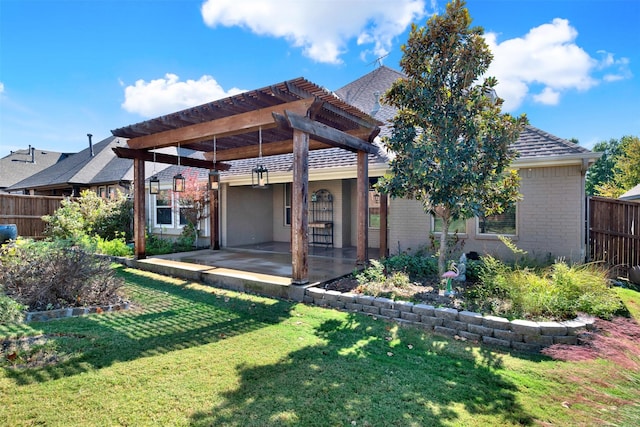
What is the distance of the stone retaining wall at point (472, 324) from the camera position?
13.8ft

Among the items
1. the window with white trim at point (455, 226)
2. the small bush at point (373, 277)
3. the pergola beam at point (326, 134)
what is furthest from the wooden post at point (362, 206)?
the window with white trim at point (455, 226)

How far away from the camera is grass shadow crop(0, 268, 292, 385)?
368 cm

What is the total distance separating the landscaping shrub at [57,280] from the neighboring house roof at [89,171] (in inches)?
456

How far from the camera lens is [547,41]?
10562 millimetres

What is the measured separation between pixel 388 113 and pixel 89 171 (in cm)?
1773

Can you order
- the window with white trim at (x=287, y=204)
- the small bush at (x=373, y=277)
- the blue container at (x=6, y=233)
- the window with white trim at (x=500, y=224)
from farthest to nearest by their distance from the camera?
the window with white trim at (x=287, y=204) → the blue container at (x=6, y=233) → the window with white trim at (x=500, y=224) → the small bush at (x=373, y=277)

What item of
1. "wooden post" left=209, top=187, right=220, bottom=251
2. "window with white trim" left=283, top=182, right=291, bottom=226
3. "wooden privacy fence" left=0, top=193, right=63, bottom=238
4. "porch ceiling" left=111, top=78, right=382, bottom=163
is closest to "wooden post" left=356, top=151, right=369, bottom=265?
"porch ceiling" left=111, top=78, right=382, bottom=163

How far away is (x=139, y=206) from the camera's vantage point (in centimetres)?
952

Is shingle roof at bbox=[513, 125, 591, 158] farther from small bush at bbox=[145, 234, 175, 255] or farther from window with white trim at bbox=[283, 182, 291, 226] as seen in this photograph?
small bush at bbox=[145, 234, 175, 255]

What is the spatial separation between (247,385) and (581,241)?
25.4 feet

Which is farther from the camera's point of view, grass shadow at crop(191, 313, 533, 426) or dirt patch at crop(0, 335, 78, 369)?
dirt patch at crop(0, 335, 78, 369)

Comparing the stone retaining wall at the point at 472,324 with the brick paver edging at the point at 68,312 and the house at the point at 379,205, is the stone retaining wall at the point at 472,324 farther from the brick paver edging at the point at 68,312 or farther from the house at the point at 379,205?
the brick paver edging at the point at 68,312

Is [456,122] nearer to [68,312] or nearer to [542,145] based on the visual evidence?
[542,145]

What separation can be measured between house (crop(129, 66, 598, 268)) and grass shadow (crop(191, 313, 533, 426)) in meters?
2.82
